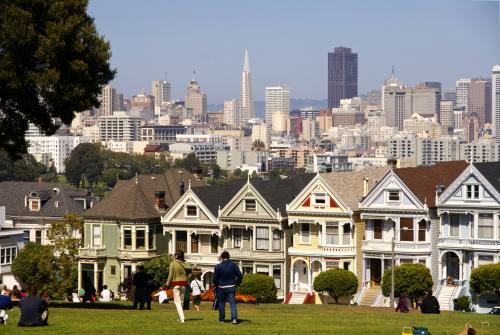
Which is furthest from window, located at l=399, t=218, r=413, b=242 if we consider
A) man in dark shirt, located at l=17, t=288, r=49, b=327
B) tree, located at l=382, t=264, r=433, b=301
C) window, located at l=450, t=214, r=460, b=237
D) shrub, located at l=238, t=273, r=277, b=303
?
man in dark shirt, located at l=17, t=288, r=49, b=327

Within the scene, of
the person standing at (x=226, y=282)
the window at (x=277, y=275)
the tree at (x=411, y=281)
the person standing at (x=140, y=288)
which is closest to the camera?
the person standing at (x=226, y=282)

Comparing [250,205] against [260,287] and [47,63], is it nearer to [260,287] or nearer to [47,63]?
[260,287]

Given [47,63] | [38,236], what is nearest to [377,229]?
[38,236]

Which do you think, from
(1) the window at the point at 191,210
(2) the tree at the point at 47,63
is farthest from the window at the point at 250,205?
(2) the tree at the point at 47,63

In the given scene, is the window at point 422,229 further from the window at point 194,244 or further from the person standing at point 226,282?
the person standing at point 226,282

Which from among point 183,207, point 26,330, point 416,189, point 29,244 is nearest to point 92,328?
point 26,330

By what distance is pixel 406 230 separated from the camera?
206 feet

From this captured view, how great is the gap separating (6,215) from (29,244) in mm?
8137

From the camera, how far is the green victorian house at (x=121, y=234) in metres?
70.9

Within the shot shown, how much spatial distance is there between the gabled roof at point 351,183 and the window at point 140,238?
941cm

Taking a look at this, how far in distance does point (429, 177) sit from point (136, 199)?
→ 46.2ft

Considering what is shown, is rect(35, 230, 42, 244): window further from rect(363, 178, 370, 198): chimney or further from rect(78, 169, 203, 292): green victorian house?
rect(363, 178, 370, 198): chimney

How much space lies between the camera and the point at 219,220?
6750 centimetres

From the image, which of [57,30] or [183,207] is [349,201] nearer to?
[183,207]
